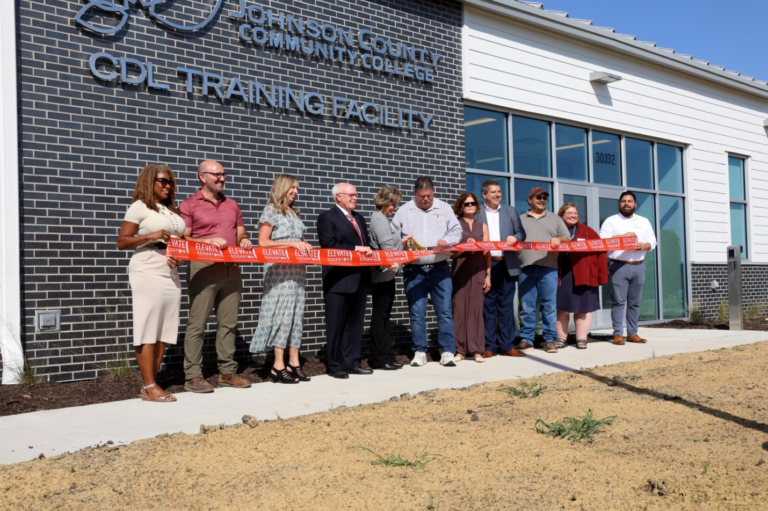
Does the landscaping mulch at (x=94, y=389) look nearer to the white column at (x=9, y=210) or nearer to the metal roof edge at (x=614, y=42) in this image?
the white column at (x=9, y=210)

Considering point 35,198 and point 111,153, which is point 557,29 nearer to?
point 111,153

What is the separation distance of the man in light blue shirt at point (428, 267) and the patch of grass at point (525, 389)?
1690 millimetres

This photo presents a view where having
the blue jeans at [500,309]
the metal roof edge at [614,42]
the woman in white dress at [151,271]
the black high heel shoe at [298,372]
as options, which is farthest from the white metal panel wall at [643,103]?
Answer: the woman in white dress at [151,271]

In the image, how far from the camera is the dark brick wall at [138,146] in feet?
22.3

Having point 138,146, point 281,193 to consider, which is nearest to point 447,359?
point 281,193

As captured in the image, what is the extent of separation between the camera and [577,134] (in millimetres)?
12578

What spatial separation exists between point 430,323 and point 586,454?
5.82 m

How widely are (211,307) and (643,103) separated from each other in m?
10.1

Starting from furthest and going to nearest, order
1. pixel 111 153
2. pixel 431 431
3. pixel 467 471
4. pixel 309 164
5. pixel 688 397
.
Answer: pixel 309 164 < pixel 111 153 < pixel 688 397 < pixel 431 431 < pixel 467 471

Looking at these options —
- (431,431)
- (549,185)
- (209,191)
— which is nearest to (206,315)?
(209,191)

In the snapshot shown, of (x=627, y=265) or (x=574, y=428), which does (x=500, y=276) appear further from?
(x=574, y=428)

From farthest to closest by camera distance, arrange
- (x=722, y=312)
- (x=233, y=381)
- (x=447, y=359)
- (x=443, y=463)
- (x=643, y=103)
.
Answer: (x=722, y=312) → (x=643, y=103) → (x=447, y=359) → (x=233, y=381) → (x=443, y=463)

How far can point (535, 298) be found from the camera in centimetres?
929

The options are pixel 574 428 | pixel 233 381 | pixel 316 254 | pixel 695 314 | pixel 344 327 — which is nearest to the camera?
pixel 574 428
